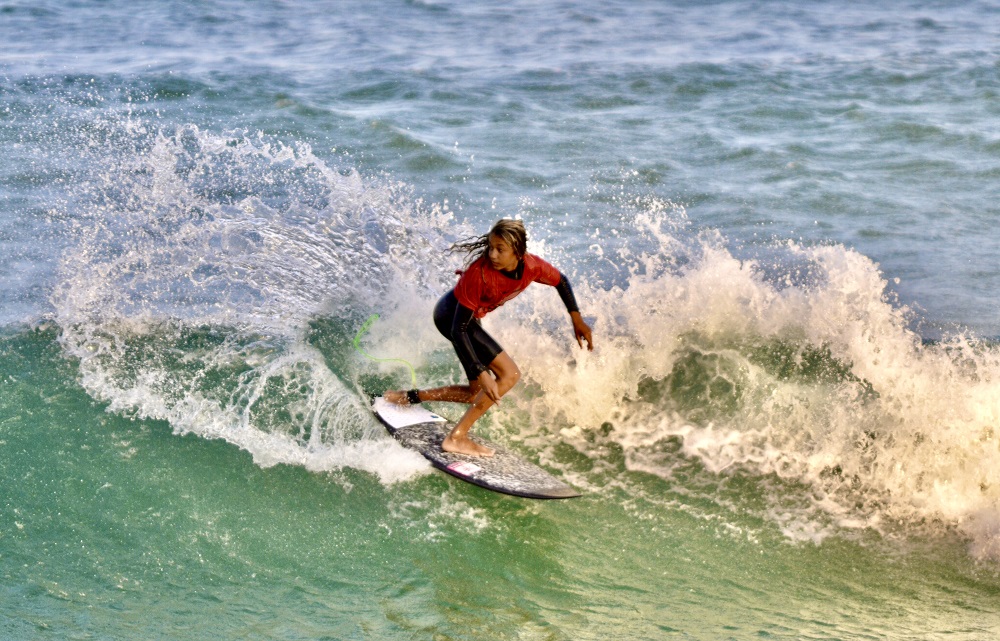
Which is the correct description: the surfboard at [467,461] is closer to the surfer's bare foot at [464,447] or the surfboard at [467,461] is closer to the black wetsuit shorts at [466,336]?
the surfer's bare foot at [464,447]

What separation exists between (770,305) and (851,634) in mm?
3456

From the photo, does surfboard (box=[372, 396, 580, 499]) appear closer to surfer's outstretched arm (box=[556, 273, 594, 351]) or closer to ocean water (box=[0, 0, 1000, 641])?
ocean water (box=[0, 0, 1000, 641])

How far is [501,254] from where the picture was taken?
18.4 ft

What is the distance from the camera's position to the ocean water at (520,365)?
18.2ft

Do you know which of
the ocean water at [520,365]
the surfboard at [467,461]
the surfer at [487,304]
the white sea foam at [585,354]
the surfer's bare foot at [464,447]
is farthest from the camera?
the white sea foam at [585,354]

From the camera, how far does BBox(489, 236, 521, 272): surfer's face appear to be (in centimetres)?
556

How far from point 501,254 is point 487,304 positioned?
0.52 metres

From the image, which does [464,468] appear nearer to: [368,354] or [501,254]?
[501,254]

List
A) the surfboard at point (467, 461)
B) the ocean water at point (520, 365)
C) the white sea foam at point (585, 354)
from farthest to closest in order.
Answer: the white sea foam at point (585, 354) < the surfboard at point (467, 461) < the ocean water at point (520, 365)

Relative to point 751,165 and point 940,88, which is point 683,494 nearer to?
point 751,165

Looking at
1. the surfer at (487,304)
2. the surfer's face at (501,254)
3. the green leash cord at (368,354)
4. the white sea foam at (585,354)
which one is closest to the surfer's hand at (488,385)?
the surfer at (487,304)

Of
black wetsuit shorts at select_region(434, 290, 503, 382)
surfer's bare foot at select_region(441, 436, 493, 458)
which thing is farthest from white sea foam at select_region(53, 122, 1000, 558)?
black wetsuit shorts at select_region(434, 290, 503, 382)

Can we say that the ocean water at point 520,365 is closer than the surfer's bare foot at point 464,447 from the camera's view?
Yes

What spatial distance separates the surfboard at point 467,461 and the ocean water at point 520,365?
0.64 ft
